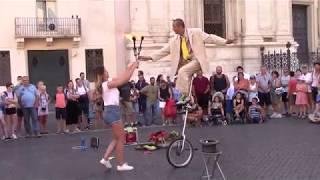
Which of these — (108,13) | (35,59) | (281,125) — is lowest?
(281,125)

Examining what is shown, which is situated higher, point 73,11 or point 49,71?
point 73,11

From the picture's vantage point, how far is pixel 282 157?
11.2 m

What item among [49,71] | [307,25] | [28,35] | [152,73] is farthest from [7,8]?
[307,25]

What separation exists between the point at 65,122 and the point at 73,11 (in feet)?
36.2

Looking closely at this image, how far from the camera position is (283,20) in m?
31.4

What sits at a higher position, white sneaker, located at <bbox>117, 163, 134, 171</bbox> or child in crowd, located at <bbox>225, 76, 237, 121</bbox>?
child in crowd, located at <bbox>225, 76, 237, 121</bbox>

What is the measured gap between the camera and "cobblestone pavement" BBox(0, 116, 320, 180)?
9797 millimetres

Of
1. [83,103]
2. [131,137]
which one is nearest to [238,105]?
[83,103]

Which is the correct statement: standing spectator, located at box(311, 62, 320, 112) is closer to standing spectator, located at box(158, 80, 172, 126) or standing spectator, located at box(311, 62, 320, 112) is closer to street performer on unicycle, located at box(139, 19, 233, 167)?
standing spectator, located at box(158, 80, 172, 126)

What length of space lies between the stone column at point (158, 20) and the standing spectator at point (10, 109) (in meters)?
12.2

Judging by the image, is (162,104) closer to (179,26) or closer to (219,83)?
(219,83)

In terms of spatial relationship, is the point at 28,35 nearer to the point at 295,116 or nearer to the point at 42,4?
the point at 42,4

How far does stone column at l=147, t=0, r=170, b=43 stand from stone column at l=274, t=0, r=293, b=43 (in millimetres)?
6074

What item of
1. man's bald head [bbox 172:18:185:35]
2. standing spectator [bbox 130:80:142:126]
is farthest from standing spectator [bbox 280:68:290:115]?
man's bald head [bbox 172:18:185:35]
